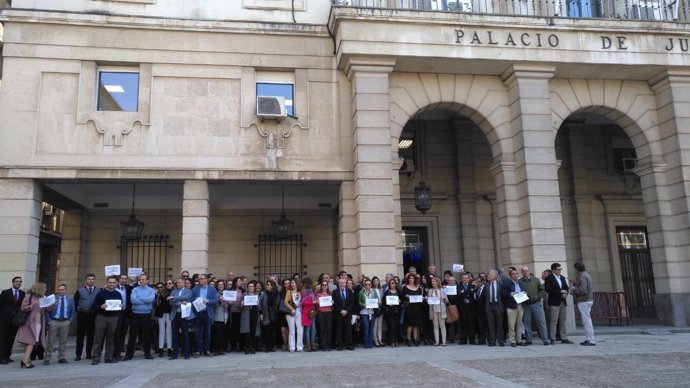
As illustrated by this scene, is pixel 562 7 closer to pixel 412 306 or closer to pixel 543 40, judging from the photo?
pixel 543 40

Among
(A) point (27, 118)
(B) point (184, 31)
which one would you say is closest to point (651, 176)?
(B) point (184, 31)

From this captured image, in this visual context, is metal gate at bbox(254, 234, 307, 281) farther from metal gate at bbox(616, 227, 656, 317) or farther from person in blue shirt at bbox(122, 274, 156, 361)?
metal gate at bbox(616, 227, 656, 317)

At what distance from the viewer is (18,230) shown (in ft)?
46.4

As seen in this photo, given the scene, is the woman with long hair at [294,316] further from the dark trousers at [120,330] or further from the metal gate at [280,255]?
the metal gate at [280,255]

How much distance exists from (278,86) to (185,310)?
700 cm

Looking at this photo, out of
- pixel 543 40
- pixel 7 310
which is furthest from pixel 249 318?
pixel 543 40

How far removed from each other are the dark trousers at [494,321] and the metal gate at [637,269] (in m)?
9.28

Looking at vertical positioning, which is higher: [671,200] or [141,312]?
[671,200]

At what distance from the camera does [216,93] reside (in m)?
15.6

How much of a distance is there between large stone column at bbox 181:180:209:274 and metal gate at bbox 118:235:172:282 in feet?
13.0

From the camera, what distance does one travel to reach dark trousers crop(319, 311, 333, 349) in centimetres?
1284

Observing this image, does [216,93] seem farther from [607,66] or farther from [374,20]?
[607,66]

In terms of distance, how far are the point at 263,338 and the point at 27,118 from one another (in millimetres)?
8309

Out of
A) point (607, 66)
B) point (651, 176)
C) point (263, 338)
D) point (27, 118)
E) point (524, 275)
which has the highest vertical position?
point (607, 66)
